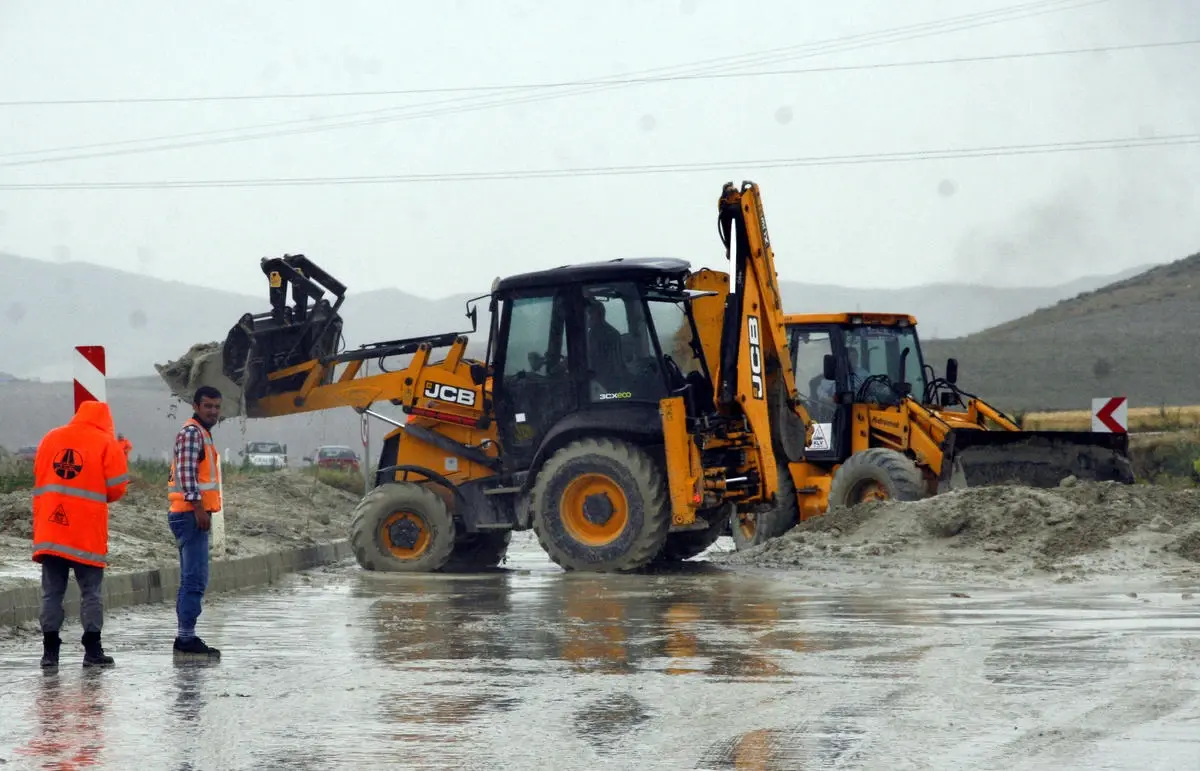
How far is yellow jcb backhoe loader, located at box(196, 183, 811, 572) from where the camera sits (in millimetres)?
19109

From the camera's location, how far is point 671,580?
18234 millimetres

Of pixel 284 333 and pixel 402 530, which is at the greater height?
pixel 284 333

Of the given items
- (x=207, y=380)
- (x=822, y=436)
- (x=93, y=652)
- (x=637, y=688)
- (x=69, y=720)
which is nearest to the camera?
(x=69, y=720)

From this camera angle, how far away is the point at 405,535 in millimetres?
20422

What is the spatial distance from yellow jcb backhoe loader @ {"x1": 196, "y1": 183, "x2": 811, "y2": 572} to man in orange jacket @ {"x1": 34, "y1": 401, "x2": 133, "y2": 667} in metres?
8.14

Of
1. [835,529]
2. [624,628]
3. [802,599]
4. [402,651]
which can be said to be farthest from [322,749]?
[835,529]

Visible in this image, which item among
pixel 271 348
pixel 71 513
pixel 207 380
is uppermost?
pixel 271 348

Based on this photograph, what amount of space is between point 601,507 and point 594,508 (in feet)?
0.27

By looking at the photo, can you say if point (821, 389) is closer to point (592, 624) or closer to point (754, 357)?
point (754, 357)

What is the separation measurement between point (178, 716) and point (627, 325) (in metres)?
11.0

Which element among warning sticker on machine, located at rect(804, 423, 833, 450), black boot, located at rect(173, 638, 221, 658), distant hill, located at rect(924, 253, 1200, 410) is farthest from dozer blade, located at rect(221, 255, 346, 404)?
distant hill, located at rect(924, 253, 1200, 410)

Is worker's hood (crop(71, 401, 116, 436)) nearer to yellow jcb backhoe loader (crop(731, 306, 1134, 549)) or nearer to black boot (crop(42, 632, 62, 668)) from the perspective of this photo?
black boot (crop(42, 632, 62, 668))

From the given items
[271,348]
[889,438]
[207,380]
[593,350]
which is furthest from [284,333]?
[889,438]

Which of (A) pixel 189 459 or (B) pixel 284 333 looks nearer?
(A) pixel 189 459
